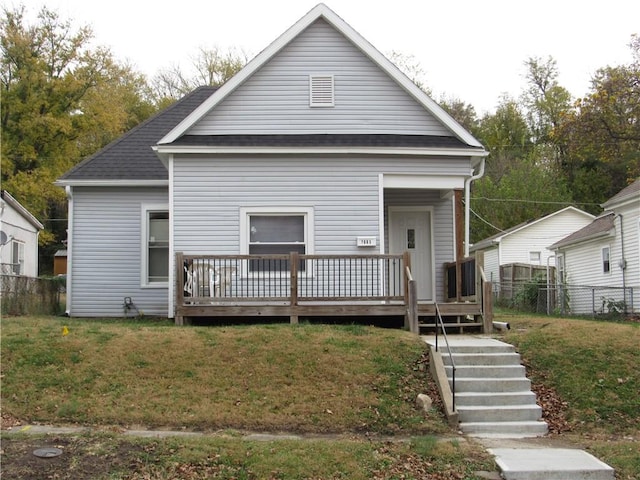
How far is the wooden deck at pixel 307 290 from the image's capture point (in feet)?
44.1

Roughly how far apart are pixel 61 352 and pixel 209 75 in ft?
120

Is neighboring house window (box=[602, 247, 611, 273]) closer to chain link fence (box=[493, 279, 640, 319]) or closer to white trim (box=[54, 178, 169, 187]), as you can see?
chain link fence (box=[493, 279, 640, 319])

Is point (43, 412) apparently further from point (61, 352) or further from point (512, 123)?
point (512, 123)

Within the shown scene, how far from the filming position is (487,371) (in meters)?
10.7

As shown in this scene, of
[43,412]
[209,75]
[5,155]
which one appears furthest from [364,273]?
[209,75]

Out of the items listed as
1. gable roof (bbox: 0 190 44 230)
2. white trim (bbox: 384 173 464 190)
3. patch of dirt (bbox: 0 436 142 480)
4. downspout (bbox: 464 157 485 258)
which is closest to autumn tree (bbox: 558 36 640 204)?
downspout (bbox: 464 157 485 258)

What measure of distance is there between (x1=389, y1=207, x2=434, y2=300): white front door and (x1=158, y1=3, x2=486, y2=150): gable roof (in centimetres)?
219

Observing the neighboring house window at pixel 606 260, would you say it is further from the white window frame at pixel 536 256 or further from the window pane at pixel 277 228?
the window pane at pixel 277 228

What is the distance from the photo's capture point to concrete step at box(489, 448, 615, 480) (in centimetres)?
759

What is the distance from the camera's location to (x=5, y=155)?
110ft

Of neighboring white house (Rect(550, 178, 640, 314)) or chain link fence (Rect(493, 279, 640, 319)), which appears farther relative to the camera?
neighboring white house (Rect(550, 178, 640, 314))

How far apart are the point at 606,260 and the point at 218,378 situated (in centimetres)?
1934

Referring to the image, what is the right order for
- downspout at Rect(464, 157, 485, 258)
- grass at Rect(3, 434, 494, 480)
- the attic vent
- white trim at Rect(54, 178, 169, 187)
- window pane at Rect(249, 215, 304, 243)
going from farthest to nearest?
1. white trim at Rect(54, 178, 169, 187)
2. downspout at Rect(464, 157, 485, 258)
3. the attic vent
4. window pane at Rect(249, 215, 304, 243)
5. grass at Rect(3, 434, 494, 480)

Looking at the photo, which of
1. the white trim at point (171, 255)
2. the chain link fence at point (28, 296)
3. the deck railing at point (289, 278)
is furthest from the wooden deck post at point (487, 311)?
the chain link fence at point (28, 296)
